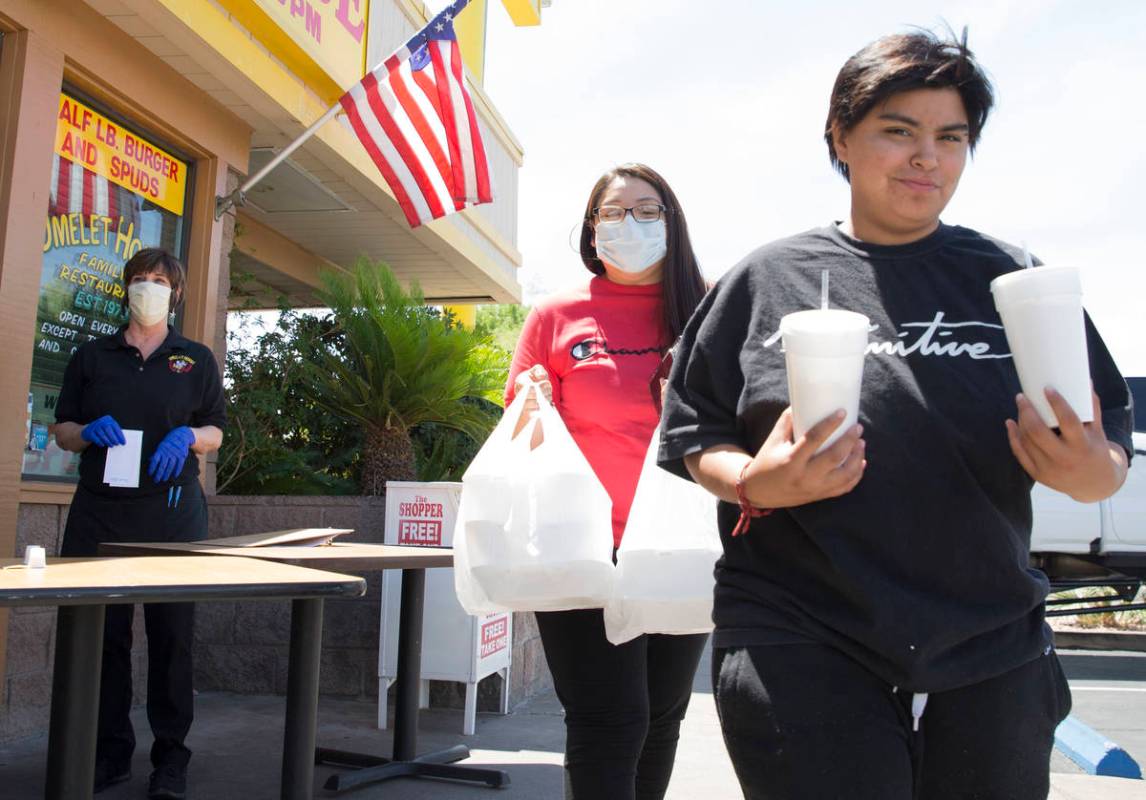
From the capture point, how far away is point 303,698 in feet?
9.89

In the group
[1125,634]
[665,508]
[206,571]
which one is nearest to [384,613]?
[206,571]

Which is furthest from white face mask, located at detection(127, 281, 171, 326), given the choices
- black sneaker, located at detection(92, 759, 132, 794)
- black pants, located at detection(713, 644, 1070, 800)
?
black pants, located at detection(713, 644, 1070, 800)

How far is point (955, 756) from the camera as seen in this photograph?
5.14ft

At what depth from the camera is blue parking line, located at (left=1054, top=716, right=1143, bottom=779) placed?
522cm

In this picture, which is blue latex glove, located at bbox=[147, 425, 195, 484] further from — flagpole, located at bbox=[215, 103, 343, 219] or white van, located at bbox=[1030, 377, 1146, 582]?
white van, located at bbox=[1030, 377, 1146, 582]

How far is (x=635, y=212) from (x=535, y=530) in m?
0.99

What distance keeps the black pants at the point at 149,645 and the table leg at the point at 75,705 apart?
1567 mm

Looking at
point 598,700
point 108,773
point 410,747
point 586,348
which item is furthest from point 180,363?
point 598,700

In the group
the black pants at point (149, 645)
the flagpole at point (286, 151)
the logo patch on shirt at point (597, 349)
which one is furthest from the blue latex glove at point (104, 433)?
the flagpole at point (286, 151)

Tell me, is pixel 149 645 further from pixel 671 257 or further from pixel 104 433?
pixel 671 257

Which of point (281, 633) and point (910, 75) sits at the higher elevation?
point (910, 75)

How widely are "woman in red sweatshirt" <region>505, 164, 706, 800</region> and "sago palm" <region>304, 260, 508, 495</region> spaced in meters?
3.78

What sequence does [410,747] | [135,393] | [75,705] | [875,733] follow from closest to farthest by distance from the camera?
[875,733] < [75,705] < [135,393] < [410,747]

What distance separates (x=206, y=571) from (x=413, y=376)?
4233 mm
